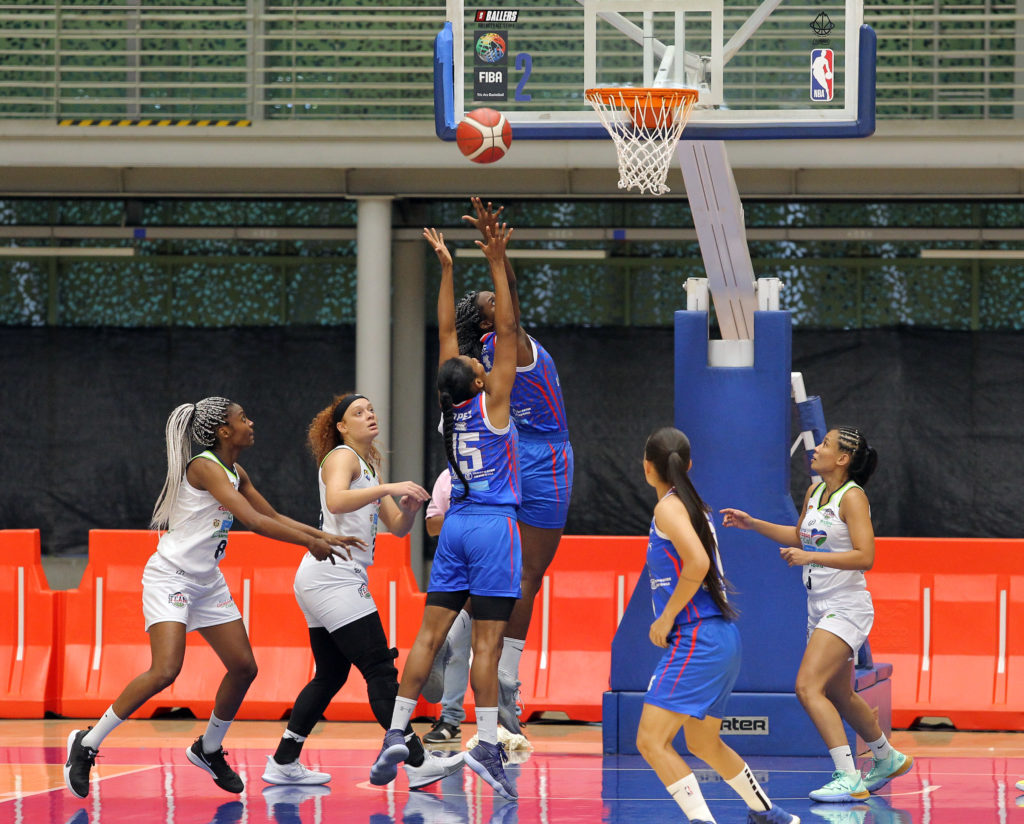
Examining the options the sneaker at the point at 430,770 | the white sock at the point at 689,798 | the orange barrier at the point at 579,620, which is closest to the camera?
the white sock at the point at 689,798

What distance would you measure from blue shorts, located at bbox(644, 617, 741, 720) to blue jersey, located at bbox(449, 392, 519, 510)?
1430 mm

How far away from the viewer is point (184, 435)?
760 cm

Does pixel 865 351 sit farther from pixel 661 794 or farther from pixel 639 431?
pixel 661 794

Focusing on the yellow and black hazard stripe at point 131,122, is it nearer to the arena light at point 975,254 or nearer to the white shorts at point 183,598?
the arena light at point 975,254

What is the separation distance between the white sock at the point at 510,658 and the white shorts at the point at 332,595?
3.61 feet

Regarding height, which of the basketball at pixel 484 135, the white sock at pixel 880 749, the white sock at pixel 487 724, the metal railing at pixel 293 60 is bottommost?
the white sock at pixel 880 749

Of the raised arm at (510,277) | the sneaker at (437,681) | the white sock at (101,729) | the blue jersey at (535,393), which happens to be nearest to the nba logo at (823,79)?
the raised arm at (510,277)

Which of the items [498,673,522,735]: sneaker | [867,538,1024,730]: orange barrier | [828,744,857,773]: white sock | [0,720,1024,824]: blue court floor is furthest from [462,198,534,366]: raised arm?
[867,538,1024,730]: orange barrier

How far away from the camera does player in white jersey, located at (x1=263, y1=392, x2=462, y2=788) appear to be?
730 cm

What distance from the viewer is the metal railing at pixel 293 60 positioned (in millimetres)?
15523

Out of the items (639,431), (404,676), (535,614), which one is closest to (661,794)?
(404,676)

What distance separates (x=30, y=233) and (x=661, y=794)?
13.6 metres

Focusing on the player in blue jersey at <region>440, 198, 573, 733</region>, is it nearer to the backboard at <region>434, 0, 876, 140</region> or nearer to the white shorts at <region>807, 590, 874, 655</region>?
the backboard at <region>434, 0, 876, 140</region>

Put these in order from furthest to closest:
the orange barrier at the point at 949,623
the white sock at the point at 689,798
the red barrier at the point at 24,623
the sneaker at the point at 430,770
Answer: the red barrier at the point at 24,623
the orange barrier at the point at 949,623
the sneaker at the point at 430,770
the white sock at the point at 689,798
